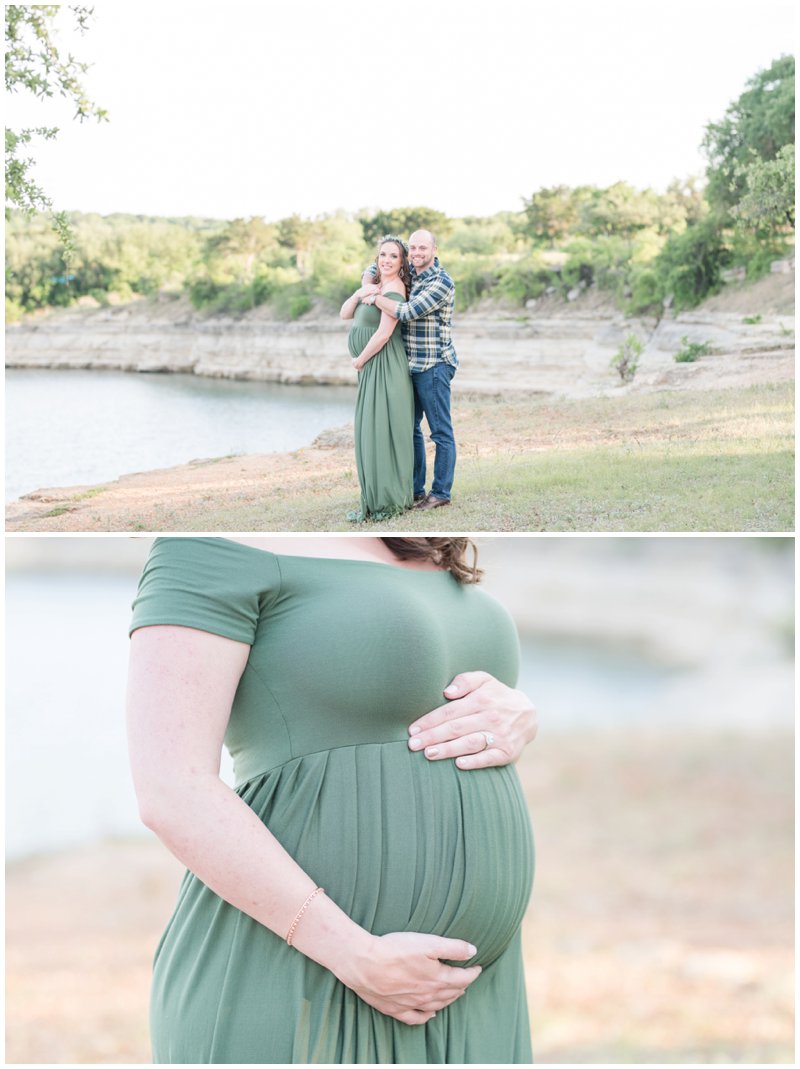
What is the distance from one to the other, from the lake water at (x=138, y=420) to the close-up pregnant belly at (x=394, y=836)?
10.9 metres

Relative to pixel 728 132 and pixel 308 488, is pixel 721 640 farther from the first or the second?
pixel 728 132

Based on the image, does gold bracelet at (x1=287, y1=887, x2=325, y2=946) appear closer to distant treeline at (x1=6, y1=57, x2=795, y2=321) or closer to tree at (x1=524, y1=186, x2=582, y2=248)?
distant treeline at (x1=6, y1=57, x2=795, y2=321)

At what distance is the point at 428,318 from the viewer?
5926mm

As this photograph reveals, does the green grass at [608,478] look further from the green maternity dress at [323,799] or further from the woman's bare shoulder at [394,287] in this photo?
the green maternity dress at [323,799]

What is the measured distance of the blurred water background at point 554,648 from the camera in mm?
7969

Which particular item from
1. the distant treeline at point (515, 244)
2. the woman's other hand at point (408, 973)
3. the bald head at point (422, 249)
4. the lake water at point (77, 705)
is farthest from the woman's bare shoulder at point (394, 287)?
the distant treeline at point (515, 244)

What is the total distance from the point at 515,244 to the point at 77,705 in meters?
15.5

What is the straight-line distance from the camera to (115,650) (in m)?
8.71

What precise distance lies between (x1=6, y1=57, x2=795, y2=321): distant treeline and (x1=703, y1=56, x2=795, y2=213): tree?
Result: 0.07 ft

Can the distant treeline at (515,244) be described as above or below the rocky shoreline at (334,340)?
above

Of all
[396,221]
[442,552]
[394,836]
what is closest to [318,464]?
[396,221]

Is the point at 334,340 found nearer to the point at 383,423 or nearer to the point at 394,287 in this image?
the point at 383,423

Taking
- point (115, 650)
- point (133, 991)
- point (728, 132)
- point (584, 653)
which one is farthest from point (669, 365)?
point (133, 991)

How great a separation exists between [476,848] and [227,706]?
0.69 m
